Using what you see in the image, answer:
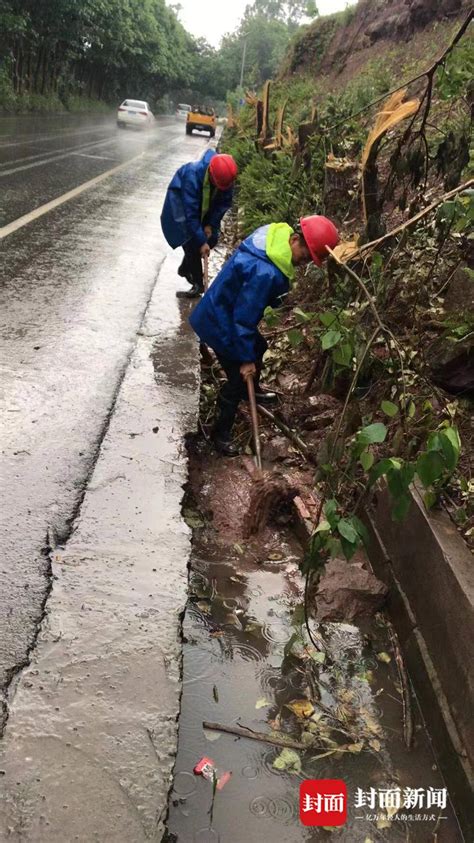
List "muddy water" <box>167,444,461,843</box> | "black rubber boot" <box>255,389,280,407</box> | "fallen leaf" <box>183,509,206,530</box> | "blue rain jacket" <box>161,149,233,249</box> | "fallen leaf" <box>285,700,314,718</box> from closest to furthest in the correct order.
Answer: "muddy water" <box>167,444,461,843</box>, "fallen leaf" <box>285,700,314,718</box>, "fallen leaf" <box>183,509,206,530</box>, "black rubber boot" <box>255,389,280,407</box>, "blue rain jacket" <box>161,149,233,249</box>

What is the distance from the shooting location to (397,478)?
221cm

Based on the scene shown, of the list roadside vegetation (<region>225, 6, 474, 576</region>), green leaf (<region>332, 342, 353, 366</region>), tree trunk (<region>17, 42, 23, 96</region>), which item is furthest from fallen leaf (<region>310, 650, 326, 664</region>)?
tree trunk (<region>17, 42, 23, 96</region>)

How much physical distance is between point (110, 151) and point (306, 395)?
646 inches

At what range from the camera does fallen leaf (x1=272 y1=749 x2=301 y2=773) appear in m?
2.19

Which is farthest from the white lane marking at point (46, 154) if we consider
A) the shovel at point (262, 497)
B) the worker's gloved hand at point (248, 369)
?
the shovel at point (262, 497)

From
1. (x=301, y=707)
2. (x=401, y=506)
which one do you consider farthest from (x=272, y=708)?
(x=401, y=506)

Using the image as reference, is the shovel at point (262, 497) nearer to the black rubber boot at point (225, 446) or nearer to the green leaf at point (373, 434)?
the black rubber boot at point (225, 446)

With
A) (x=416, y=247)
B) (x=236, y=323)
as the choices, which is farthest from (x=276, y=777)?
(x=416, y=247)

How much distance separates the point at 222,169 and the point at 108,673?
14.8 feet

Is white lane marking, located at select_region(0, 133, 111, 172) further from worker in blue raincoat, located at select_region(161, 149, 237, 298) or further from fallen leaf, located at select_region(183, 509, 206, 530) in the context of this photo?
fallen leaf, located at select_region(183, 509, 206, 530)

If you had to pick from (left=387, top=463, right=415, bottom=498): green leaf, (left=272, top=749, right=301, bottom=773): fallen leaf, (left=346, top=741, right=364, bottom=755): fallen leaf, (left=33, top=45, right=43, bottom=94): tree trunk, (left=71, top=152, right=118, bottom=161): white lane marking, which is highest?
(left=33, top=45, right=43, bottom=94): tree trunk

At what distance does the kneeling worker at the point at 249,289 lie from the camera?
360 cm

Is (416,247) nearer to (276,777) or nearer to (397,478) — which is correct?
(397,478)

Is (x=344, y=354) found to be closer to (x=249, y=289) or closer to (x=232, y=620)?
(x=249, y=289)
